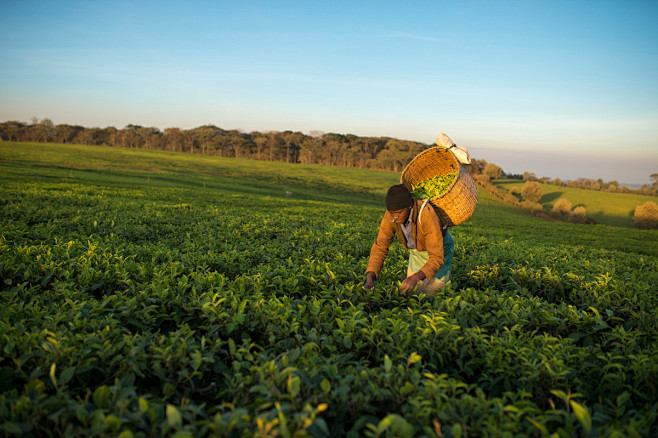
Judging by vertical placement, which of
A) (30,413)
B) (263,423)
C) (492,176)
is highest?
(492,176)

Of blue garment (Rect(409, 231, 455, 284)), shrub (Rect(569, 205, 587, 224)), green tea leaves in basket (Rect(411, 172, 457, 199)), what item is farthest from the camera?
shrub (Rect(569, 205, 587, 224))

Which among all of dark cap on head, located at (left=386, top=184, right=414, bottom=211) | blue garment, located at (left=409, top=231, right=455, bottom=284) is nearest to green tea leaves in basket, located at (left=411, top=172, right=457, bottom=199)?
blue garment, located at (left=409, top=231, right=455, bottom=284)

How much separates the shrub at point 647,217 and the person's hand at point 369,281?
6273cm

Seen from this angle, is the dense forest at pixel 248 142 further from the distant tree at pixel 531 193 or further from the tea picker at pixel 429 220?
the tea picker at pixel 429 220

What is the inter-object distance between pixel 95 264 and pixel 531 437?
5.15 metres

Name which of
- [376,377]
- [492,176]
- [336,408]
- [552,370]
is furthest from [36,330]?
[492,176]

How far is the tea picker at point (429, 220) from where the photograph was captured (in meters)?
4.45

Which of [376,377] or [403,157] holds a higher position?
[403,157]

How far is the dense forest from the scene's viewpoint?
112125mm

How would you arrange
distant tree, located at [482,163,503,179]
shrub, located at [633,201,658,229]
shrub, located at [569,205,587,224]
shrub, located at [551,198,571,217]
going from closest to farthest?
shrub, located at [633,201,658,229] < shrub, located at [569,205,587,224] < shrub, located at [551,198,571,217] < distant tree, located at [482,163,503,179]

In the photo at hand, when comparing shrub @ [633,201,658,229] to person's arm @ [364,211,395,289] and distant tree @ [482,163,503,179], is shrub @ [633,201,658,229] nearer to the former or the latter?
distant tree @ [482,163,503,179]

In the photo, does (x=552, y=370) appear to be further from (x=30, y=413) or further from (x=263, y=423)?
(x=30, y=413)

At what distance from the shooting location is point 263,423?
1.82 metres

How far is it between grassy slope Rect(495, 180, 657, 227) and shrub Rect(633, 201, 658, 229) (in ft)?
14.7
